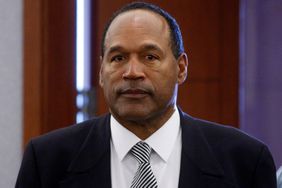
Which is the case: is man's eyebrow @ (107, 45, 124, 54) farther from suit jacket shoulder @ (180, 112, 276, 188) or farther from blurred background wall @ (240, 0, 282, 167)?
blurred background wall @ (240, 0, 282, 167)

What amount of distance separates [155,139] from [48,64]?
0.81 m

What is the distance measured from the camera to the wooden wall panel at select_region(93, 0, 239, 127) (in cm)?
218

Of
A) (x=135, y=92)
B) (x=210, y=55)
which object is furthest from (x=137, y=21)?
(x=210, y=55)

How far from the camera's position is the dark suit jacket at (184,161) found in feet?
3.51

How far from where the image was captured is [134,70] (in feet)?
3.38

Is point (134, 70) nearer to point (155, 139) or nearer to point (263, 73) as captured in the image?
point (155, 139)

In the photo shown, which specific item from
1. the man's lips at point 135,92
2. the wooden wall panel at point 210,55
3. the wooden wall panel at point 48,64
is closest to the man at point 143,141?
the man's lips at point 135,92

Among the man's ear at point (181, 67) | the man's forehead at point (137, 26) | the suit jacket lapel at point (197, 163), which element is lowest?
the suit jacket lapel at point (197, 163)

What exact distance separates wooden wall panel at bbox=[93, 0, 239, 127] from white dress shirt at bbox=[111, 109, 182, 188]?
42.7 inches

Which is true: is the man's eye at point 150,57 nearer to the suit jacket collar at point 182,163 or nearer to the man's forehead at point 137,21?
the man's forehead at point 137,21

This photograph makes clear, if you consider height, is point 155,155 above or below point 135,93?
below

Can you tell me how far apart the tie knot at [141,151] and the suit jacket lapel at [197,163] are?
0.07 metres
